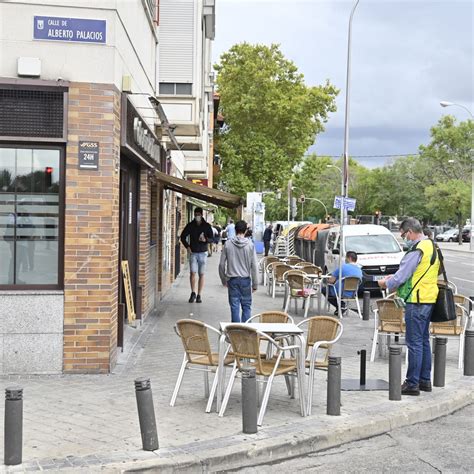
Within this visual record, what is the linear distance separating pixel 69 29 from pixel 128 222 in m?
4.12

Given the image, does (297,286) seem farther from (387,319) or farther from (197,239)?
(387,319)

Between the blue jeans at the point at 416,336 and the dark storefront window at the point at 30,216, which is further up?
the dark storefront window at the point at 30,216

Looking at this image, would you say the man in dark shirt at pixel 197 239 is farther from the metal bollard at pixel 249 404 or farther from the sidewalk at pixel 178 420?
the metal bollard at pixel 249 404

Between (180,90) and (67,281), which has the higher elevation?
(180,90)

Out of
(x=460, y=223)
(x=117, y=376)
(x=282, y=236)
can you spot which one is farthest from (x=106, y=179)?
(x=460, y=223)

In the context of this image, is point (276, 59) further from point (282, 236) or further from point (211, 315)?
point (211, 315)

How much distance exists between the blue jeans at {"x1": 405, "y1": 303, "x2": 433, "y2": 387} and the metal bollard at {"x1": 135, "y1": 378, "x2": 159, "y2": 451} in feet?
10.9

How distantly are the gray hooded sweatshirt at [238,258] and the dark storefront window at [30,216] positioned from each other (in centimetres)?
309

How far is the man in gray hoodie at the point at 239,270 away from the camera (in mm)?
11234

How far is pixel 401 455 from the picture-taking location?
21.0ft

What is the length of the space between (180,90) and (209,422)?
9.44 m

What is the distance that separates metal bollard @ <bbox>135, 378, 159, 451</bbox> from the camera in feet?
19.5

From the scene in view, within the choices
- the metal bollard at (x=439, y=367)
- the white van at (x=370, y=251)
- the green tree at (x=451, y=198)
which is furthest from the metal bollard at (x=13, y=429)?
the green tree at (x=451, y=198)

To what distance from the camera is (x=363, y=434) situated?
22.7ft
